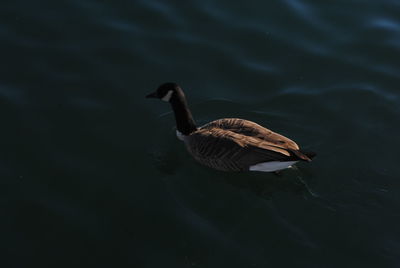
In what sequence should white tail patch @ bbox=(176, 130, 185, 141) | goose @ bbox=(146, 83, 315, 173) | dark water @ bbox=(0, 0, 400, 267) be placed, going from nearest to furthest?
dark water @ bbox=(0, 0, 400, 267) → goose @ bbox=(146, 83, 315, 173) → white tail patch @ bbox=(176, 130, 185, 141)

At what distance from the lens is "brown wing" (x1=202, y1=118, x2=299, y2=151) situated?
952 centimetres

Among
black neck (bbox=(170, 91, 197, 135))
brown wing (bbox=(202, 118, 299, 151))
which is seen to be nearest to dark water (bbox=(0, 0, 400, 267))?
black neck (bbox=(170, 91, 197, 135))

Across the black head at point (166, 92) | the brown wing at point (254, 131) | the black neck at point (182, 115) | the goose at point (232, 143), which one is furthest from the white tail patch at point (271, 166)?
the black head at point (166, 92)

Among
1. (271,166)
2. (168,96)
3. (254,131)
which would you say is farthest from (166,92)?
(271,166)

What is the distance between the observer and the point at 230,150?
9.80 metres

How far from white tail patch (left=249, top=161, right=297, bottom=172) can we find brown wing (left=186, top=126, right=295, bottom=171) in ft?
0.30

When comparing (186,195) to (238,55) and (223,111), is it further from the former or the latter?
(238,55)

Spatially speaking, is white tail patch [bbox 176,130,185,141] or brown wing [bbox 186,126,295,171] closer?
brown wing [bbox 186,126,295,171]

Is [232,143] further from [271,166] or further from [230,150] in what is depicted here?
[271,166]

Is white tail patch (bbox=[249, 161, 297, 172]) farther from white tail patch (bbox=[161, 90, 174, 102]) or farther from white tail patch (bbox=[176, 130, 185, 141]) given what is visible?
white tail patch (bbox=[161, 90, 174, 102])

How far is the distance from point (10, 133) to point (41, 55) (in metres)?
2.26

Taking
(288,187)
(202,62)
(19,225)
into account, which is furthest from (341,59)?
(19,225)

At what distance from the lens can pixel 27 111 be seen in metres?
10.7

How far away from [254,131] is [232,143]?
0.41 meters
